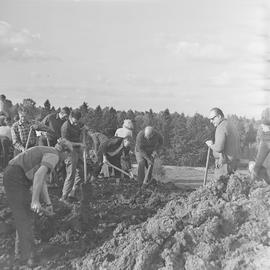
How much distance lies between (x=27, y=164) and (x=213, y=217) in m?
1.80

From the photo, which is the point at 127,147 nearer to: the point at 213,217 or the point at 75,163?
the point at 75,163

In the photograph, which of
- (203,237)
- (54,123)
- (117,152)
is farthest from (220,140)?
(117,152)

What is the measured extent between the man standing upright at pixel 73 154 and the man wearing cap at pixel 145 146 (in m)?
1.26

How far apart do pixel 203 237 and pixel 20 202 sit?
5.74ft

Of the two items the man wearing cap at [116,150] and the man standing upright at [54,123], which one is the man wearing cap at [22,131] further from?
the man wearing cap at [116,150]

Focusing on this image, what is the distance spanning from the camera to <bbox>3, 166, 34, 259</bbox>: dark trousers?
452 centimetres

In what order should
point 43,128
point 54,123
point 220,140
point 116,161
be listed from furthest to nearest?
1. point 116,161
2. point 54,123
3. point 43,128
4. point 220,140

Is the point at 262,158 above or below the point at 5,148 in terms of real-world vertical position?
above

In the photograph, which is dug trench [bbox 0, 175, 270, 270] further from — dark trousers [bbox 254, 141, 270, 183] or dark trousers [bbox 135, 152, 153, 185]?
dark trousers [bbox 135, 152, 153, 185]

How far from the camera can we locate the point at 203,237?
4.16 metres

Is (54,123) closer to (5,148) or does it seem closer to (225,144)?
(5,148)

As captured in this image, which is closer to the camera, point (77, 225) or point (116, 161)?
point (77, 225)

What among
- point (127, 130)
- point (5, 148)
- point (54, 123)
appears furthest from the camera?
point (5, 148)

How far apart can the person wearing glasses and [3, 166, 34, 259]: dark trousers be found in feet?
6.92
